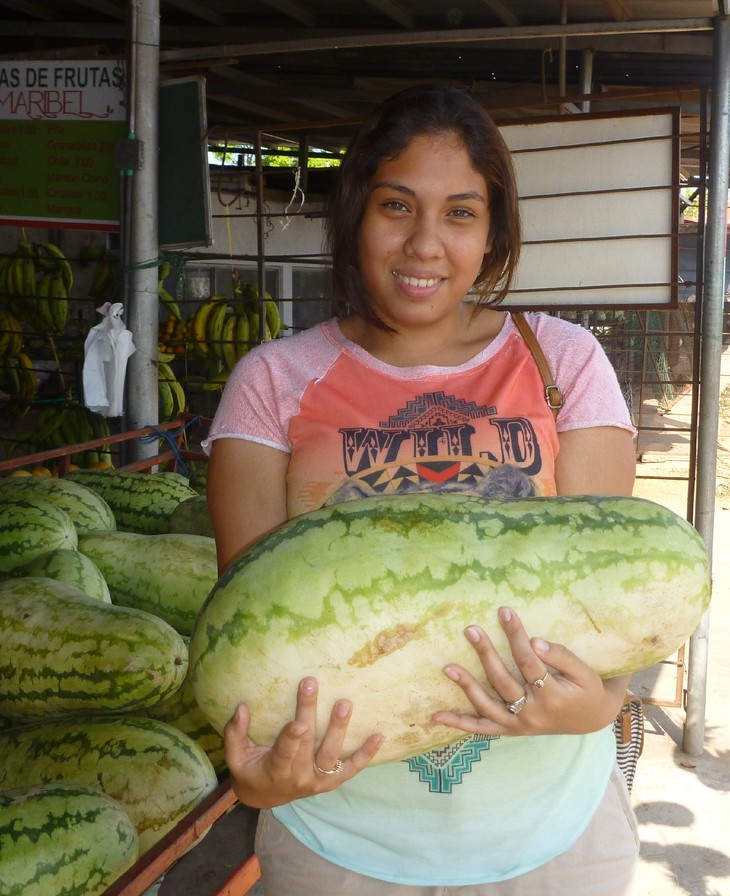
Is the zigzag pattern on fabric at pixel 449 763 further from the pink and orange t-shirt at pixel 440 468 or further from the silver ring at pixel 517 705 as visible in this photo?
the silver ring at pixel 517 705

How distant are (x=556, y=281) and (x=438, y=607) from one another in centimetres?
293

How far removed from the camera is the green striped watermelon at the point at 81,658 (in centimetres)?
190

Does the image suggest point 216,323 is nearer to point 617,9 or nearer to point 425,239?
point 617,9

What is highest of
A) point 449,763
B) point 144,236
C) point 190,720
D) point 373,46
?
point 373,46

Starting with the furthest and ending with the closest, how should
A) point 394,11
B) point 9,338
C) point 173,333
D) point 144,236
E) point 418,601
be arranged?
point 173,333
point 9,338
point 394,11
point 144,236
point 418,601

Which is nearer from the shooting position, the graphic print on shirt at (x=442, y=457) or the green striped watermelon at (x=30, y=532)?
the graphic print on shirt at (x=442, y=457)

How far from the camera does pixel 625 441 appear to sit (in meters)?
1.68

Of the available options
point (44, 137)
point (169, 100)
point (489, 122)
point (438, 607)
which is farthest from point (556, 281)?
point (438, 607)

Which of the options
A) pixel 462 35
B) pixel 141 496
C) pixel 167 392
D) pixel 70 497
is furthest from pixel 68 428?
pixel 462 35

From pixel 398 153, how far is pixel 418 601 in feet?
2.88

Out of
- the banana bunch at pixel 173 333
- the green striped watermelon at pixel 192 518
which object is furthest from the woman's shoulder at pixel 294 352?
the banana bunch at pixel 173 333

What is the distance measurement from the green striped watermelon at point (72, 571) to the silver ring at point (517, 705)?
1278 mm

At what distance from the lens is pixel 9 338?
19.5 ft

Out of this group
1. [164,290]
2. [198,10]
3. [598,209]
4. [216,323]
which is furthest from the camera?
[164,290]
